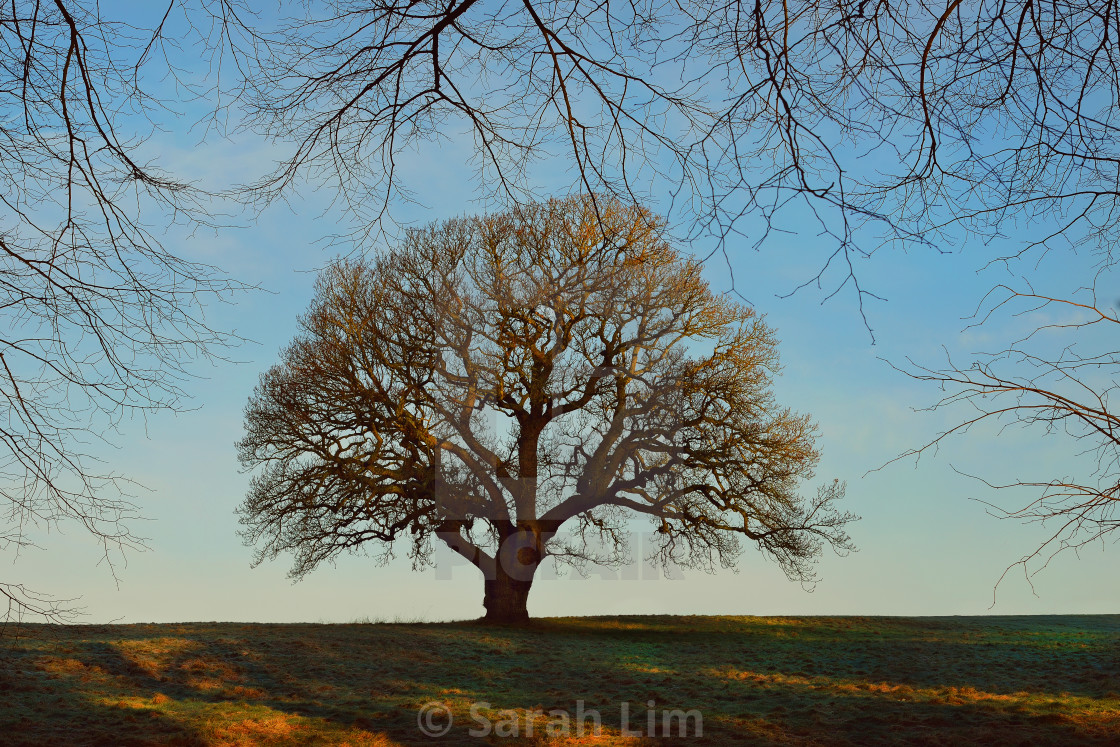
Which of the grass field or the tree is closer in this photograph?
the grass field

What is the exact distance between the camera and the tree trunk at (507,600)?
47.8 ft

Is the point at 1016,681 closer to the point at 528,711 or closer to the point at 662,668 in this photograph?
the point at 662,668

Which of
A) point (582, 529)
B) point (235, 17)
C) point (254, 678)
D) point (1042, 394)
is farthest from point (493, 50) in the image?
point (582, 529)

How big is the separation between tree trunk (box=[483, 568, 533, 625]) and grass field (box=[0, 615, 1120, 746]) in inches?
60.2

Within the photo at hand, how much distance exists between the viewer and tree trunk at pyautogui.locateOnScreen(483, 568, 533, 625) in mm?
14578

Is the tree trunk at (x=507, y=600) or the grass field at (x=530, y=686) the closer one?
the grass field at (x=530, y=686)

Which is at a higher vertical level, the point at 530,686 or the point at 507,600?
the point at 507,600

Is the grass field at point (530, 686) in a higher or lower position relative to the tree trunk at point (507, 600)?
lower

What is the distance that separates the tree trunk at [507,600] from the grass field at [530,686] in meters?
1.53

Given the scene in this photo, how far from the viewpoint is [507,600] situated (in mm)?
14633

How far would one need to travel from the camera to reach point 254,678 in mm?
8242

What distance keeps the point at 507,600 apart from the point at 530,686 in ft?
20.1

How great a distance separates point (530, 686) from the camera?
8.58 m

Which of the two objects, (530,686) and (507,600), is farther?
(507,600)
